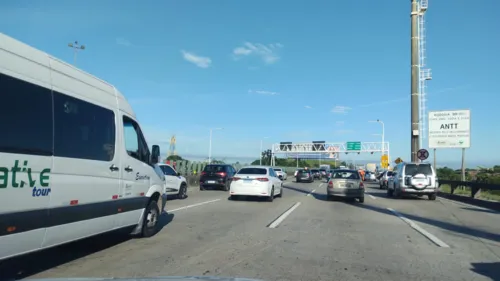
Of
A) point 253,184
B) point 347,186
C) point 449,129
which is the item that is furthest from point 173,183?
point 449,129

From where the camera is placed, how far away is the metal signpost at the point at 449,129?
30.5m

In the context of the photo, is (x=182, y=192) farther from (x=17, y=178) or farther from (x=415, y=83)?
(x=415, y=83)

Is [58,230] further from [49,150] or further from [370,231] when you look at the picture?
[370,231]

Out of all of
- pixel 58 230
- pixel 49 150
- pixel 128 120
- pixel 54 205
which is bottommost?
pixel 58 230

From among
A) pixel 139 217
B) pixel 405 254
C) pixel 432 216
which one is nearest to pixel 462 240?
pixel 405 254

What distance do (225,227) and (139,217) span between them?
2934mm

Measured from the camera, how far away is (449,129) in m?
31.0

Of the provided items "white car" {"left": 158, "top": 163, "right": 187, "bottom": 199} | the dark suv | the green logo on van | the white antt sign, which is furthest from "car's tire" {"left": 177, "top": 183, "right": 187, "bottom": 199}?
the white antt sign

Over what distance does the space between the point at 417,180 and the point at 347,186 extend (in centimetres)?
468

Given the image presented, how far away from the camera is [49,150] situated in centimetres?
555

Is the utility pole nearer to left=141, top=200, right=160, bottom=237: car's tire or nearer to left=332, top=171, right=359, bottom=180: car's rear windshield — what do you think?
left=332, top=171, right=359, bottom=180: car's rear windshield

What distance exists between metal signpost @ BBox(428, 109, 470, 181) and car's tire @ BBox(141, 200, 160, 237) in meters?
26.7

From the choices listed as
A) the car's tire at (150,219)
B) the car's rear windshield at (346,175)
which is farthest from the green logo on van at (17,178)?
the car's rear windshield at (346,175)

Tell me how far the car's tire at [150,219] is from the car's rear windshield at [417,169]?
16.5m
